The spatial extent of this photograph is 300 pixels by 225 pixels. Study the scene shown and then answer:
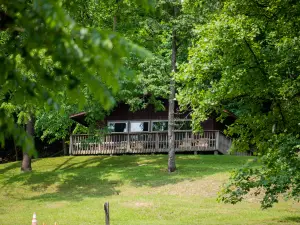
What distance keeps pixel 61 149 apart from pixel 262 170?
3404 cm

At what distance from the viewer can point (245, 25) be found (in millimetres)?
13094

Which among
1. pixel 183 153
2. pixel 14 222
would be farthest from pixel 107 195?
pixel 183 153

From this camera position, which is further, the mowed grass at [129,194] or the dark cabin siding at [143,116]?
the dark cabin siding at [143,116]

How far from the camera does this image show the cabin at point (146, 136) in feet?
113

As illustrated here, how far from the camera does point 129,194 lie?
881 inches

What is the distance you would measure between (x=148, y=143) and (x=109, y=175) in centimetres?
864

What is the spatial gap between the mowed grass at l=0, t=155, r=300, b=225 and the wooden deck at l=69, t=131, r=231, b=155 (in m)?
1.78

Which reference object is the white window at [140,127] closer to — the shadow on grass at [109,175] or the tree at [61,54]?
the shadow on grass at [109,175]

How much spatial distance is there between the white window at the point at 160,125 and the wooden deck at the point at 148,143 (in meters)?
1.09

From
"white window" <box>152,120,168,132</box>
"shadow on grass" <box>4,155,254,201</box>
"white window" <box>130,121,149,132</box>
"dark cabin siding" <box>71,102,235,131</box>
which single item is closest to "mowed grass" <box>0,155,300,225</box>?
"shadow on grass" <box>4,155,254,201</box>

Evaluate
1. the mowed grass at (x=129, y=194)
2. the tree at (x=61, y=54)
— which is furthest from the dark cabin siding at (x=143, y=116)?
the tree at (x=61, y=54)

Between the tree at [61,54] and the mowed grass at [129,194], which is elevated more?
the tree at [61,54]

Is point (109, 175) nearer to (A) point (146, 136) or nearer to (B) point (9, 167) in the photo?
(A) point (146, 136)

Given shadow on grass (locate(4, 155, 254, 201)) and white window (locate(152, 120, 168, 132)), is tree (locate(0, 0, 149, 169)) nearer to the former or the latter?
shadow on grass (locate(4, 155, 254, 201))
